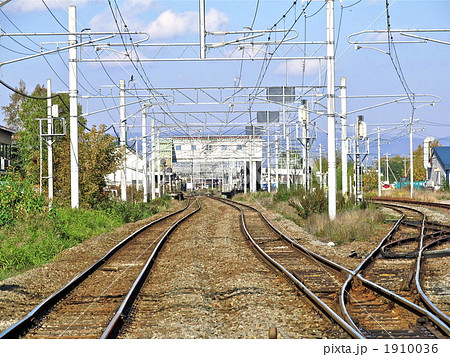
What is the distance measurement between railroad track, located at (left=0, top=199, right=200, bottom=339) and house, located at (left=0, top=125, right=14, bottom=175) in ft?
118

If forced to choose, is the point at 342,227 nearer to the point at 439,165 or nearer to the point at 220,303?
the point at 220,303

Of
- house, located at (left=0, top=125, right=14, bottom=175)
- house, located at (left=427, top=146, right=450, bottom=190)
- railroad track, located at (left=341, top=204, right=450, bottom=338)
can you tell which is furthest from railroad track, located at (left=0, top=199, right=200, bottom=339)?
house, located at (left=427, top=146, right=450, bottom=190)

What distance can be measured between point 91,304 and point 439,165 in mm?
76086

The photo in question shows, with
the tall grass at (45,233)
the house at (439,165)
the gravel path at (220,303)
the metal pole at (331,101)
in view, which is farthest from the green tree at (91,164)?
the house at (439,165)

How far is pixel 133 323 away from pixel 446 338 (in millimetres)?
4334

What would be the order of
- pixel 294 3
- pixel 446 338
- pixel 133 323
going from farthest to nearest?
pixel 294 3
pixel 133 323
pixel 446 338

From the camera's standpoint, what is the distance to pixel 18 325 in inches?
352

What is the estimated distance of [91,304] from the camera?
439 inches

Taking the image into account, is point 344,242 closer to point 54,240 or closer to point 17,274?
point 54,240

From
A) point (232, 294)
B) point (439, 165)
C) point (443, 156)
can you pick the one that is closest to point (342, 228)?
point (232, 294)

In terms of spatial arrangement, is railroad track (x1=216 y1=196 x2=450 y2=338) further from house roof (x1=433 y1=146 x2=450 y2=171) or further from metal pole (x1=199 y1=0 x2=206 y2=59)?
house roof (x1=433 y1=146 x2=450 y2=171)

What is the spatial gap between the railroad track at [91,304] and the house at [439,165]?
209ft

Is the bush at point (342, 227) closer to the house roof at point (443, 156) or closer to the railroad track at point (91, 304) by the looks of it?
the railroad track at point (91, 304)
